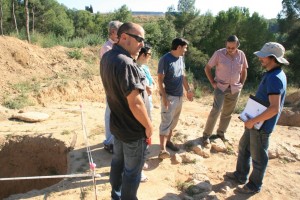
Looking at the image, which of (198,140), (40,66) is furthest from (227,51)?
(40,66)

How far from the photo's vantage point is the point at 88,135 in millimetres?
5570

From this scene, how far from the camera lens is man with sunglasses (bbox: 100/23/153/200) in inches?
100

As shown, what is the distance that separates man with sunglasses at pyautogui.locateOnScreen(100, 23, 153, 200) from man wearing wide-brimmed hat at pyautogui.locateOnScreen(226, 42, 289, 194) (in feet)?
4.94

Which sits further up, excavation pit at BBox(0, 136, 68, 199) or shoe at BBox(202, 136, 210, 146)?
shoe at BBox(202, 136, 210, 146)

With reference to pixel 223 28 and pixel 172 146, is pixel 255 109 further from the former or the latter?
pixel 223 28

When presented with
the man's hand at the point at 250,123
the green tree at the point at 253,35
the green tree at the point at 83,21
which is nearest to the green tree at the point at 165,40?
the green tree at the point at 253,35

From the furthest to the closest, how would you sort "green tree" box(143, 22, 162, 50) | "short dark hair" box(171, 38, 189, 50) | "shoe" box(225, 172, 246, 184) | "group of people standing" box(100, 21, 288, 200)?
1. "green tree" box(143, 22, 162, 50)
2. "shoe" box(225, 172, 246, 184)
3. "short dark hair" box(171, 38, 189, 50)
4. "group of people standing" box(100, 21, 288, 200)

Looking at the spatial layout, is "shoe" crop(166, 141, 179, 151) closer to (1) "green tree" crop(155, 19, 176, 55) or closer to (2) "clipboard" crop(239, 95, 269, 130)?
(2) "clipboard" crop(239, 95, 269, 130)

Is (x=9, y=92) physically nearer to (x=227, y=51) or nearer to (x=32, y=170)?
(x=32, y=170)

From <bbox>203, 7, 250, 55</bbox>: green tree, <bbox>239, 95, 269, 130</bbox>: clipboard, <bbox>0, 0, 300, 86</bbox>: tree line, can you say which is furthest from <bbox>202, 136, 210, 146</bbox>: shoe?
<bbox>203, 7, 250, 55</bbox>: green tree

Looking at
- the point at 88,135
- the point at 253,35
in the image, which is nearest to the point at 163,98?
the point at 88,135

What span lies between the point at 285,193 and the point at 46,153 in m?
4.12

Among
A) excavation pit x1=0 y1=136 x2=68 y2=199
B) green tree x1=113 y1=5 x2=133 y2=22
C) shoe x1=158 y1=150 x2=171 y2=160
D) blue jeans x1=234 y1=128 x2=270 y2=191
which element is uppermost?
green tree x1=113 y1=5 x2=133 y2=22

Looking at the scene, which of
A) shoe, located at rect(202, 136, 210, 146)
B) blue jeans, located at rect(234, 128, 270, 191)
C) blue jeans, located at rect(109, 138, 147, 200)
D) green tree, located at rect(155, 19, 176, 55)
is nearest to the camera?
blue jeans, located at rect(109, 138, 147, 200)
